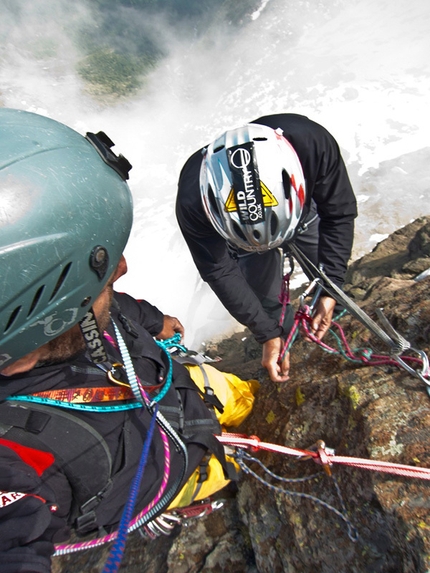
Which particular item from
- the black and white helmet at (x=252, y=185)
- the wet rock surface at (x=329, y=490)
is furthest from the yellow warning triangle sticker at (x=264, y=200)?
the wet rock surface at (x=329, y=490)

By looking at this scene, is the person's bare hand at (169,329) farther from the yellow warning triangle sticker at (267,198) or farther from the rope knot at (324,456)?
the rope knot at (324,456)

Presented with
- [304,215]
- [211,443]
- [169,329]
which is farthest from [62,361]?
[304,215]

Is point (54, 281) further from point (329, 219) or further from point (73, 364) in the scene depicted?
point (329, 219)

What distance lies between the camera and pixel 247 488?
2463 millimetres

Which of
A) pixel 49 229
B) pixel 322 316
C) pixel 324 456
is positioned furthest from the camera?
pixel 322 316

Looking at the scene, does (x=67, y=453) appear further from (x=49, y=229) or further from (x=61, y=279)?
(x=49, y=229)

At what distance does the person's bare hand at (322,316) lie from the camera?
261 centimetres

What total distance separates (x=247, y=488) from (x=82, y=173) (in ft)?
7.68

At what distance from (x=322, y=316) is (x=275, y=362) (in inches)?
20.8

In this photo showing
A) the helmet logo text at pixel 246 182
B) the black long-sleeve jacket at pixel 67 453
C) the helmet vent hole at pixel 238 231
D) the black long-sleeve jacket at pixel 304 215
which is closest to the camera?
the black long-sleeve jacket at pixel 67 453

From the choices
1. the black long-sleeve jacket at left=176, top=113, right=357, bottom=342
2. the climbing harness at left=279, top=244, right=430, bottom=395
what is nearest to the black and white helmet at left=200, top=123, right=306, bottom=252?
the black long-sleeve jacket at left=176, top=113, right=357, bottom=342

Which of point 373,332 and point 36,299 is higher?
point 36,299

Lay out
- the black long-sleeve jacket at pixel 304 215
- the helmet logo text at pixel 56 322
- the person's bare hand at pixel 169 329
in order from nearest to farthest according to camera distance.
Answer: the helmet logo text at pixel 56 322 → the black long-sleeve jacket at pixel 304 215 → the person's bare hand at pixel 169 329

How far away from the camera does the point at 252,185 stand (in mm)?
2266
